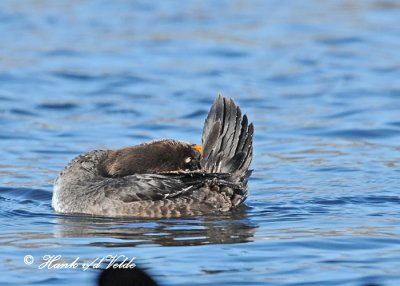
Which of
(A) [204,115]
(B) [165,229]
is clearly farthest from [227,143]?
(A) [204,115]

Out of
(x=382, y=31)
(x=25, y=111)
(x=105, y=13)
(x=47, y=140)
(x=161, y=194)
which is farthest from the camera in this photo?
(x=105, y=13)

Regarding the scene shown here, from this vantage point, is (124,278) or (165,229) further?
(165,229)

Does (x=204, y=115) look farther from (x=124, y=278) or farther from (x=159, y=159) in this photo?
(x=124, y=278)

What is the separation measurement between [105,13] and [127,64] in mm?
4458

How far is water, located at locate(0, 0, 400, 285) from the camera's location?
910cm

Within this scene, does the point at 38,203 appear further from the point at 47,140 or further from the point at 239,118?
the point at 47,140

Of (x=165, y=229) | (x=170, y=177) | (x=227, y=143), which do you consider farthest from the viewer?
(x=227, y=143)

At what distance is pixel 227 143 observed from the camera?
11.0 m

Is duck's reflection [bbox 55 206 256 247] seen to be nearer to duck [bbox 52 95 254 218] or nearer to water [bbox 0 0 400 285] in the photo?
water [bbox 0 0 400 285]

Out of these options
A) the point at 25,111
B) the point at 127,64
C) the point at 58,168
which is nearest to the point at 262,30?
the point at 127,64

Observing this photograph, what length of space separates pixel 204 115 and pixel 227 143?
6223 millimetres

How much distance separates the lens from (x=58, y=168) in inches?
532

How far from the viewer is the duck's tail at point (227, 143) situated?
1104 centimetres

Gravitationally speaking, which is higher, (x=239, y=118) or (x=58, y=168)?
(x=239, y=118)
